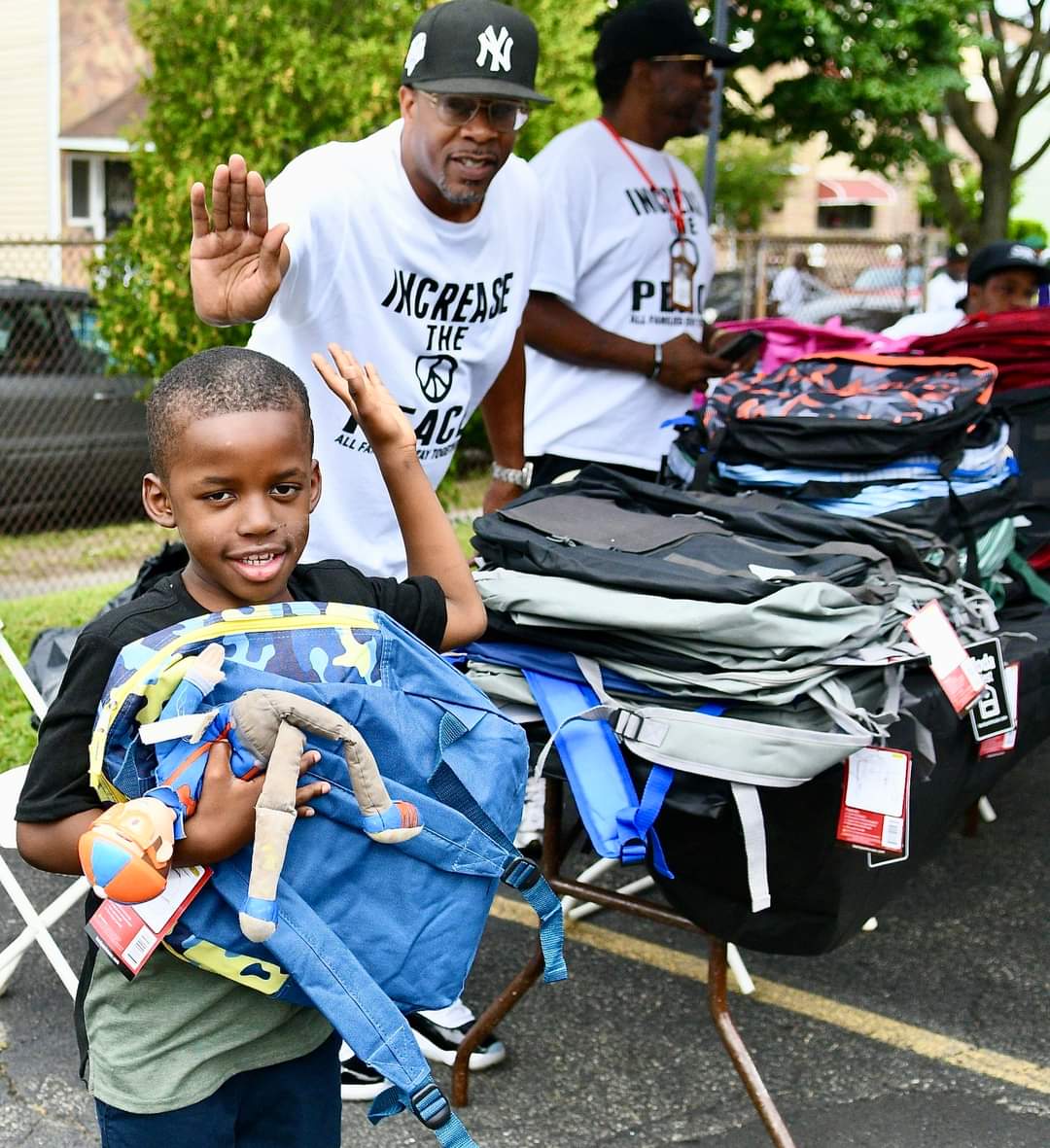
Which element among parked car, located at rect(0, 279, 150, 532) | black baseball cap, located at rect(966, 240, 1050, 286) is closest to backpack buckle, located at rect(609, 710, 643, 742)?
black baseball cap, located at rect(966, 240, 1050, 286)

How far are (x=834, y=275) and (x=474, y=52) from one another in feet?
50.1

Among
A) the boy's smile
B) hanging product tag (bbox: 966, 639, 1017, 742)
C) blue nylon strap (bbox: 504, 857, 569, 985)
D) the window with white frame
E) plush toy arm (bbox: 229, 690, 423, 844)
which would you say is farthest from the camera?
the window with white frame

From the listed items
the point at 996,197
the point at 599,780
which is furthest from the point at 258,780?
the point at 996,197

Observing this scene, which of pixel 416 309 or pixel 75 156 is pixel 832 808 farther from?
pixel 75 156

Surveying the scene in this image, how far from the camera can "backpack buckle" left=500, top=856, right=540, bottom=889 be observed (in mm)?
1897

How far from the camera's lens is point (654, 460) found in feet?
13.6

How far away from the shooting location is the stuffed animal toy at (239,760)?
158 centimetres

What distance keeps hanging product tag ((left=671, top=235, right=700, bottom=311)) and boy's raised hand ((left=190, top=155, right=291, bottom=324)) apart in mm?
1936

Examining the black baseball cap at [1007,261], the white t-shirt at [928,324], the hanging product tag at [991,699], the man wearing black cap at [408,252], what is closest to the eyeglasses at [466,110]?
the man wearing black cap at [408,252]

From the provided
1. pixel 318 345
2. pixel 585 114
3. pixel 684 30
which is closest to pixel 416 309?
pixel 318 345

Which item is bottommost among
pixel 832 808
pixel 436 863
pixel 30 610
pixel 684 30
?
pixel 30 610

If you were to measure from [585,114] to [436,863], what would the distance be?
→ 8408 millimetres

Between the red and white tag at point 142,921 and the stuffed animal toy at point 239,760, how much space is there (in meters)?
0.05

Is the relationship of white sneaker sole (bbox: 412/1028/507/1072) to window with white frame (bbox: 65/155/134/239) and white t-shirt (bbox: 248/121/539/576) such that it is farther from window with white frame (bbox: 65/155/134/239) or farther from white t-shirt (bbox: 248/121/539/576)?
window with white frame (bbox: 65/155/134/239)
